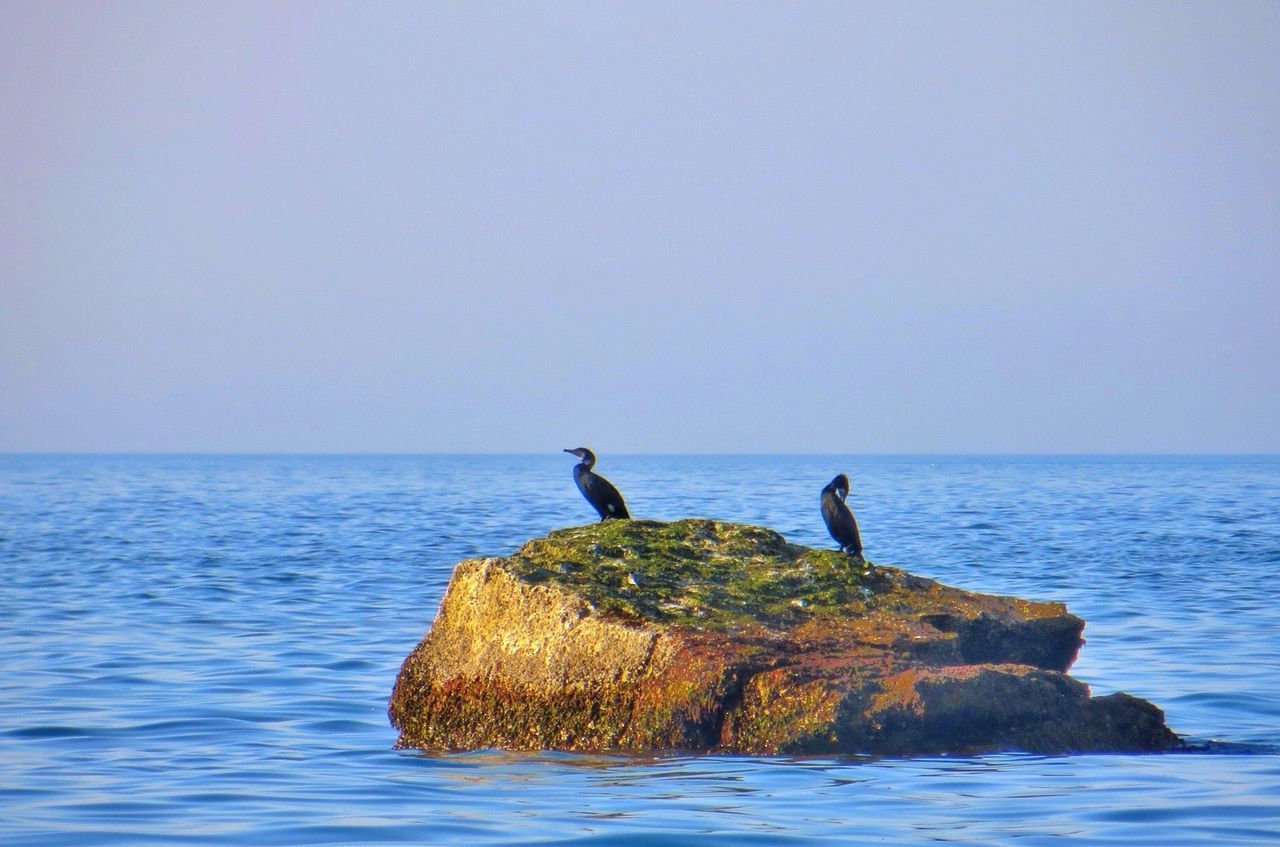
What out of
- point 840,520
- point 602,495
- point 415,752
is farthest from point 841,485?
point 415,752

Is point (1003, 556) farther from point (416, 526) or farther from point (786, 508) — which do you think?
point (786, 508)

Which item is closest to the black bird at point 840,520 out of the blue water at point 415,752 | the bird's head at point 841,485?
the bird's head at point 841,485

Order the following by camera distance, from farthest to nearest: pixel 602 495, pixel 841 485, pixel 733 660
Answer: pixel 602 495 < pixel 841 485 < pixel 733 660

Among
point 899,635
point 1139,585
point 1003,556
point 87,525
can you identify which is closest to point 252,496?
point 87,525

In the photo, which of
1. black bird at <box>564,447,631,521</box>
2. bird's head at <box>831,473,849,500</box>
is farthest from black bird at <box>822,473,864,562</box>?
black bird at <box>564,447,631,521</box>

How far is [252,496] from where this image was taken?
65.4m

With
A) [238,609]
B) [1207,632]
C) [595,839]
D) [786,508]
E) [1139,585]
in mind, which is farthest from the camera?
[786,508]

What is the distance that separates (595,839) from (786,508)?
131ft

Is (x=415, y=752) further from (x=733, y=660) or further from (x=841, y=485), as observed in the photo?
(x=841, y=485)

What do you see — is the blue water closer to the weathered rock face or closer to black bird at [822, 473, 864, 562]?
the weathered rock face

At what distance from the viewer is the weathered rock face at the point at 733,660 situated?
941cm

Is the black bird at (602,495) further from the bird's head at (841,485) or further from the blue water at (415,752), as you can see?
the blue water at (415,752)

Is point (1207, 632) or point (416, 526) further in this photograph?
point (416, 526)

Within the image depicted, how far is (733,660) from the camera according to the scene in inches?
373
